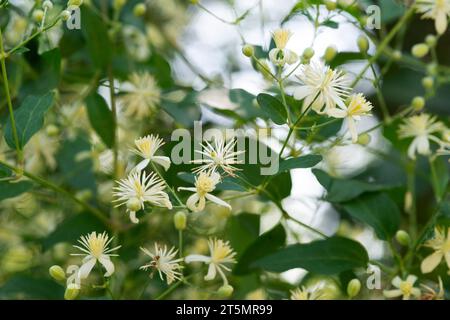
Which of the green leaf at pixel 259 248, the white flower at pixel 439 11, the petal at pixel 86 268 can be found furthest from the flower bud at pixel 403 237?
the petal at pixel 86 268

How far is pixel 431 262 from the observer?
848 mm

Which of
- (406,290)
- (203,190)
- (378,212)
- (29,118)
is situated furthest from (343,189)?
(29,118)

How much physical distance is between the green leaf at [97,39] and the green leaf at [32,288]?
302 mm

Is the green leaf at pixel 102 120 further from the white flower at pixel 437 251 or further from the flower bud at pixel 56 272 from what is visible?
the white flower at pixel 437 251

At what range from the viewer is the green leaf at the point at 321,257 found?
0.84 metres

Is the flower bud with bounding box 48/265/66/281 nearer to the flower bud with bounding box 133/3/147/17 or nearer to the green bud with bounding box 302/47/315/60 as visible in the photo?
the green bud with bounding box 302/47/315/60

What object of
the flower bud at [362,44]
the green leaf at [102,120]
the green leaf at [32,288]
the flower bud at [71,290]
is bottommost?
the flower bud at [71,290]

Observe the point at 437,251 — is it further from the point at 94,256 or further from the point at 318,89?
the point at 94,256

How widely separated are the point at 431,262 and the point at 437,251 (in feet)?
0.05

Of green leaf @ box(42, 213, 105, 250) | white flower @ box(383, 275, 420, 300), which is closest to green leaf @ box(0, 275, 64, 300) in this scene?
green leaf @ box(42, 213, 105, 250)

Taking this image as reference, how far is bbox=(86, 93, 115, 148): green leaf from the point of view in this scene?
1.05m

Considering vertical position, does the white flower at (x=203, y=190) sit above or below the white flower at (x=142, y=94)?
below

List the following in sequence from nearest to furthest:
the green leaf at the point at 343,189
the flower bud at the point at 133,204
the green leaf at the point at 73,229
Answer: the flower bud at the point at 133,204 → the green leaf at the point at 343,189 → the green leaf at the point at 73,229

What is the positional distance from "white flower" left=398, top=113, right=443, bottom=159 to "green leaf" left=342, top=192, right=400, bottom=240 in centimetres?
7
